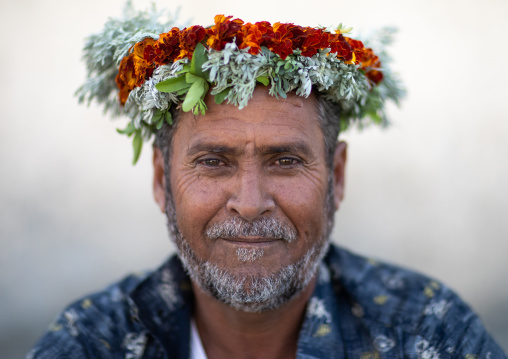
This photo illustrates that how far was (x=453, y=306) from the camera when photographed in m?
2.98

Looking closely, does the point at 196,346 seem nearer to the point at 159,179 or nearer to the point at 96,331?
the point at 96,331

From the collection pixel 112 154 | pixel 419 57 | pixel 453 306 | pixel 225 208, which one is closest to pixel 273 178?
pixel 225 208

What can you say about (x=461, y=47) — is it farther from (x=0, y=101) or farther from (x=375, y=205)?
(x=0, y=101)

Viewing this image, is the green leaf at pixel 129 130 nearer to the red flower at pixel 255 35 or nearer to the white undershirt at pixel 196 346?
the red flower at pixel 255 35

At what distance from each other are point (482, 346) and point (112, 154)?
3.48 m

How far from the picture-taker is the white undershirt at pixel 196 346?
300cm

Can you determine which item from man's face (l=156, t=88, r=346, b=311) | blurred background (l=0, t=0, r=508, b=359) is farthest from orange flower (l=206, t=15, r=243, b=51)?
blurred background (l=0, t=0, r=508, b=359)

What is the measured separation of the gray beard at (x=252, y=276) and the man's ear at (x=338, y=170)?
0.69ft

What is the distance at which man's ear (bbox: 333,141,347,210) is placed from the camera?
3.09 metres

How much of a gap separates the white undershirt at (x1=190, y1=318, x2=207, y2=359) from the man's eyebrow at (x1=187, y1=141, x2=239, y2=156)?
3.50ft

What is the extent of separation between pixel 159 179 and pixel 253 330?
3.24 feet

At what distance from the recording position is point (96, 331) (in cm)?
301

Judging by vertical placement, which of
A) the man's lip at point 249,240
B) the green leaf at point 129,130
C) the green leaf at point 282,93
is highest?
the green leaf at point 282,93

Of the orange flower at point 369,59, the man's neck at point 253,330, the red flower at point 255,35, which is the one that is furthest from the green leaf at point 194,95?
the man's neck at point 253,330
